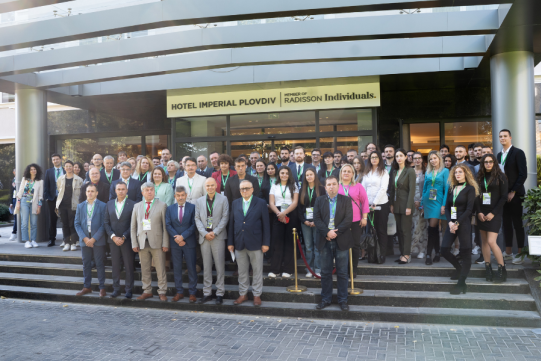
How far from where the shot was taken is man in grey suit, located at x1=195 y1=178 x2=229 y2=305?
20.0 ft

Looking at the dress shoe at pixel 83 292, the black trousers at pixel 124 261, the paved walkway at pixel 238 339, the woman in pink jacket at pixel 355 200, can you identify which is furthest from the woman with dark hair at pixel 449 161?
the dress shoe at pixel 83 292

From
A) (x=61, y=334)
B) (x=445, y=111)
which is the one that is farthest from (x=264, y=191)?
(x=445, y=111)

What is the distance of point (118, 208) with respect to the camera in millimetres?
6535

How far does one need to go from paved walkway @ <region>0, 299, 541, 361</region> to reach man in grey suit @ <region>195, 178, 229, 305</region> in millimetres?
476

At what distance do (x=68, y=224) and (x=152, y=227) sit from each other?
139 inches

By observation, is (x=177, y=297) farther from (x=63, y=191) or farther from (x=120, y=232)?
(x=63, y=191)

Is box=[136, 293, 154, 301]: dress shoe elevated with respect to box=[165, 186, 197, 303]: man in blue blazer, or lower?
lower

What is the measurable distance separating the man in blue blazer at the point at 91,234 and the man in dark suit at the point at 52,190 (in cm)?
303

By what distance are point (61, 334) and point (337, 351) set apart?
3556 mm

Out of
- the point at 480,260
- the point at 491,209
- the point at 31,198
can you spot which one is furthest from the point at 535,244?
the point at 31,198

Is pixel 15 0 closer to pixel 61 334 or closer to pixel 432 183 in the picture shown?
pixel 61 334

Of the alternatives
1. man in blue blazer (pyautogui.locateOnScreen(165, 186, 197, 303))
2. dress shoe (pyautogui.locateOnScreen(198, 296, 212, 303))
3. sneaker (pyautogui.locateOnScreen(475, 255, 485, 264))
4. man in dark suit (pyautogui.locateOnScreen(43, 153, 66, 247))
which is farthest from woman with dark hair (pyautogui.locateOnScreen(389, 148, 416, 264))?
man in dark suit (pyautogui.locateOnScreen(43, 153, 66, 247))

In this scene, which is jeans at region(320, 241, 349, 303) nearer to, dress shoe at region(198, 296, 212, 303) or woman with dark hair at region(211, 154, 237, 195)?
dress shoe at region(198, 296, 212, 303)

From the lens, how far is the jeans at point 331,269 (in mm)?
5551
